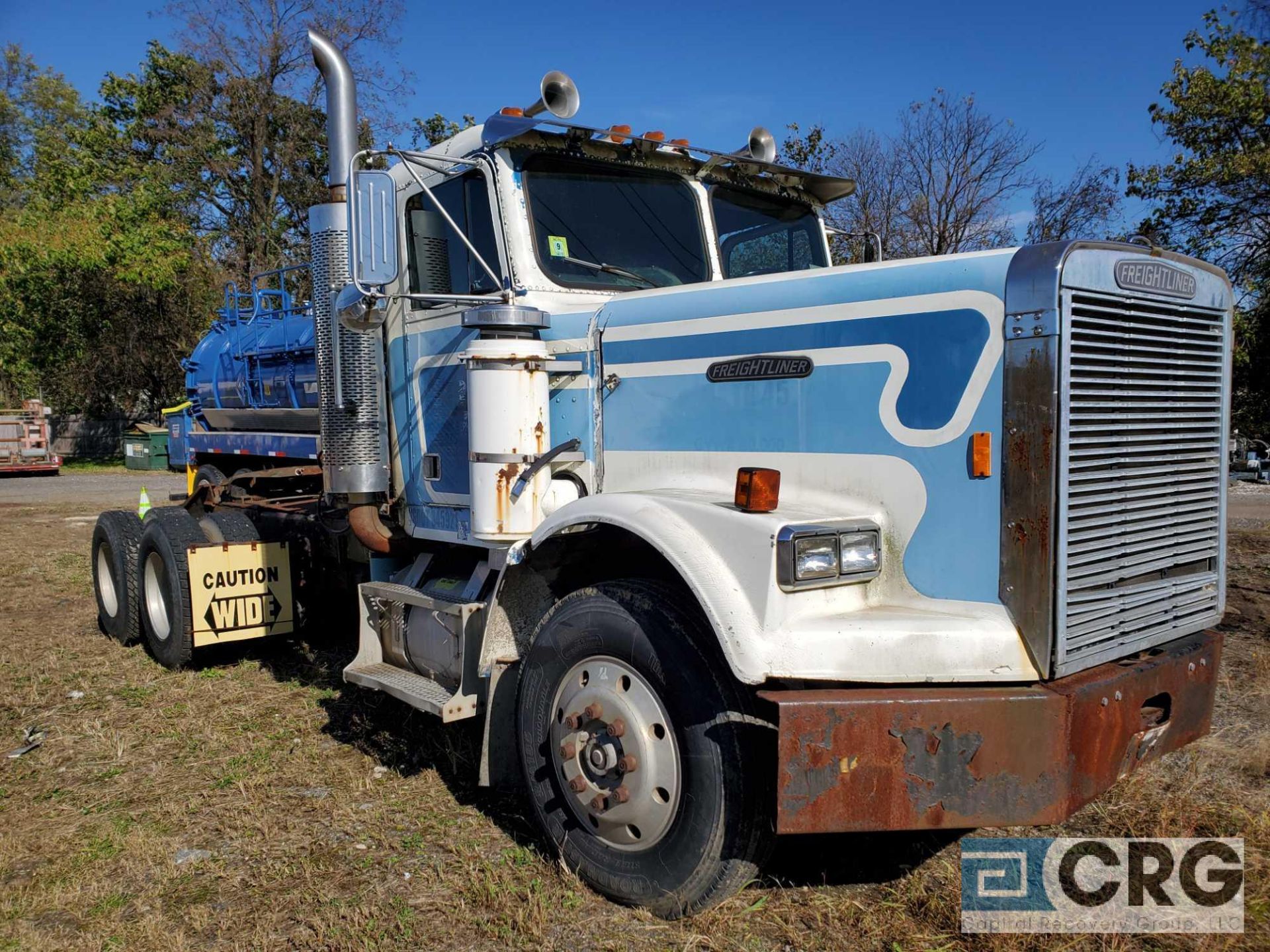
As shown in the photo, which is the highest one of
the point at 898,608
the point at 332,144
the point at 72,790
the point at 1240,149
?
the point at 1240,149

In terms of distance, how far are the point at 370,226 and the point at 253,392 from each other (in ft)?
17.0

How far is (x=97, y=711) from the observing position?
5496 mm

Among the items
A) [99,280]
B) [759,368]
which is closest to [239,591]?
[759,368]

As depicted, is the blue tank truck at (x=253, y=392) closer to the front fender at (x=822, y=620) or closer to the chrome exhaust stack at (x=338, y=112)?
the chrome exhaust stack at (x=338, y=112)

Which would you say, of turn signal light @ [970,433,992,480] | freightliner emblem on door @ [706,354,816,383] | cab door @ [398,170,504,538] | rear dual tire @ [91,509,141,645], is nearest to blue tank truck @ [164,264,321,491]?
rear dual tire @ [91,509,141,645]

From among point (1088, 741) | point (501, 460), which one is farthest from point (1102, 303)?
point (501, 460)

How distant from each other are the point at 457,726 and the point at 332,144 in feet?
9.67

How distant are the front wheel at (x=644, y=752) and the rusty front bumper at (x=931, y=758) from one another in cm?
25

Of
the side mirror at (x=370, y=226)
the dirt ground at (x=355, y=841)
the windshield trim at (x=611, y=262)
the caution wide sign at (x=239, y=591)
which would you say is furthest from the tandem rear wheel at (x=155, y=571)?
the windshield trim at (x=611, y=262)

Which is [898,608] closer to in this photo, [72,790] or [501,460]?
[501,460]

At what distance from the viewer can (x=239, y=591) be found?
20.2 feet

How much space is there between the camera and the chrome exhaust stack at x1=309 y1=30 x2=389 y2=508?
4516 millimetres

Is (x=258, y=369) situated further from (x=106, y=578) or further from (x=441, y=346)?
(x=441, y=346)

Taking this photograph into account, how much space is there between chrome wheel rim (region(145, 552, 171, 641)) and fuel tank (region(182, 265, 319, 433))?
1457 mm
